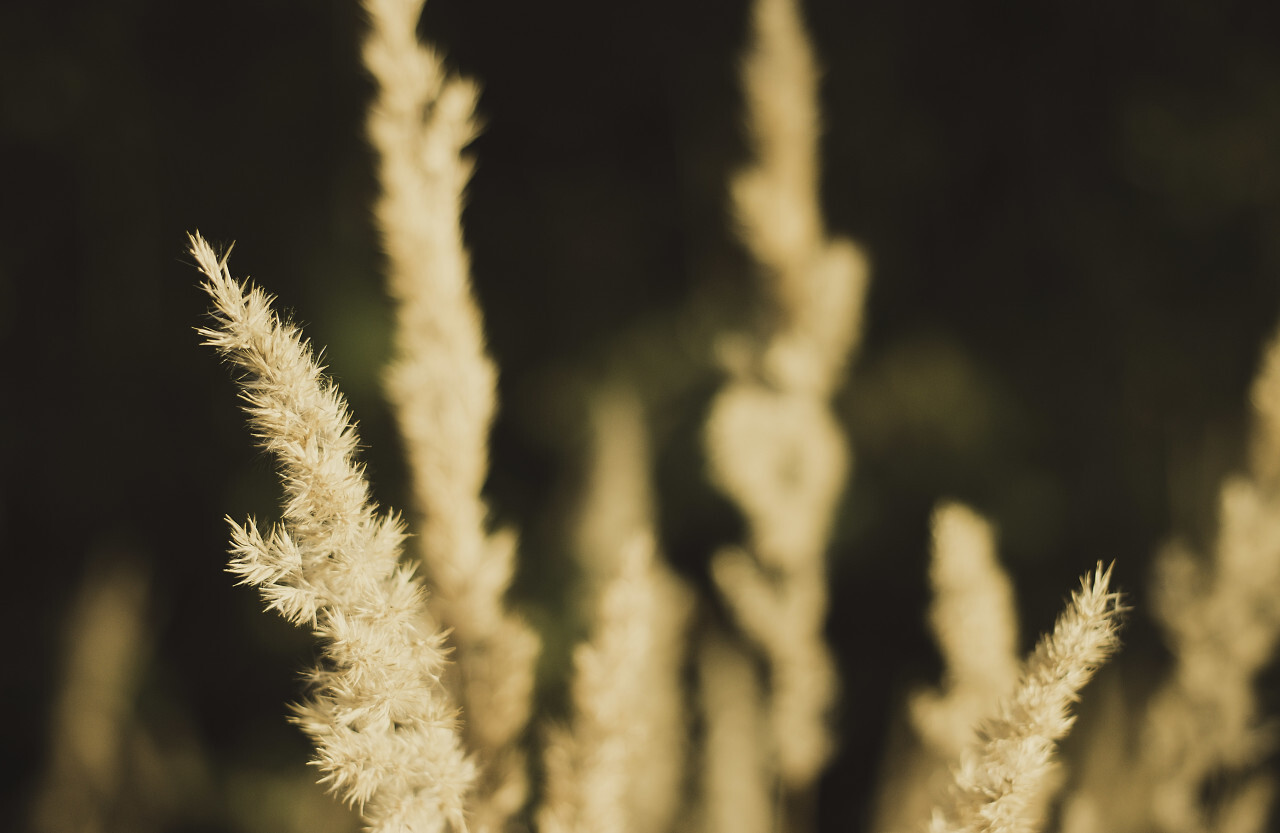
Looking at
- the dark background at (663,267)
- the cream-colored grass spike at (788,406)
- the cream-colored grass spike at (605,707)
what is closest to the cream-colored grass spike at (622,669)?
the cream-colored grass spike at (605,707)

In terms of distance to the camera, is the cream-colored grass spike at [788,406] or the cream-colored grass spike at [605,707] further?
the cream-colored grass spike at [788,406]

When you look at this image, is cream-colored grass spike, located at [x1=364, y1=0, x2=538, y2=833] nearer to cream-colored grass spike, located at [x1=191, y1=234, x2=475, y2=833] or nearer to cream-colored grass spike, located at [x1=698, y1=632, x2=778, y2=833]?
cream-colored grass spike, located at [x1=191, y1=234, x2=475, y2=833]

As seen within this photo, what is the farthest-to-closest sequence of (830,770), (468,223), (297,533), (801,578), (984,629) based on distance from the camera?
1. (468,223)
2. (830,770)
3. (801,578)
4. (984,629)
5. (297,533)

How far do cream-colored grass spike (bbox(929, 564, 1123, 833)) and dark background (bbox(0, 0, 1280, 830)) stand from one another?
819 millimetres

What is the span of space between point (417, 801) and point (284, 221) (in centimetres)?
110

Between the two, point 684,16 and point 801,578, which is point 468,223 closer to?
point 684,16

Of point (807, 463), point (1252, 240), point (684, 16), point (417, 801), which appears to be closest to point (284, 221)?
point (684, 16)

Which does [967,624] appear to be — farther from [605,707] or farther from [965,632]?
[605,707]

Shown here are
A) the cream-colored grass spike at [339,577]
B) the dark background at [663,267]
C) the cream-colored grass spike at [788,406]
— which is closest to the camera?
the cream-colored grass spike at [339,577]

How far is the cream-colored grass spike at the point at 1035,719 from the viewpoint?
26 cm

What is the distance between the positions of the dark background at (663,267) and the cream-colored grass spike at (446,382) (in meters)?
0.68

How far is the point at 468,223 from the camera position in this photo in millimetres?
1212

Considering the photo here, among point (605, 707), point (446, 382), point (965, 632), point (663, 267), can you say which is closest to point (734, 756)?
point (965, 632)

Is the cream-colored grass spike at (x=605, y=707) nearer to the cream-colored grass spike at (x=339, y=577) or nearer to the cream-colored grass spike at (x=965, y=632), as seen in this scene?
the cream-colored grass spike at (x=339, y=577)
